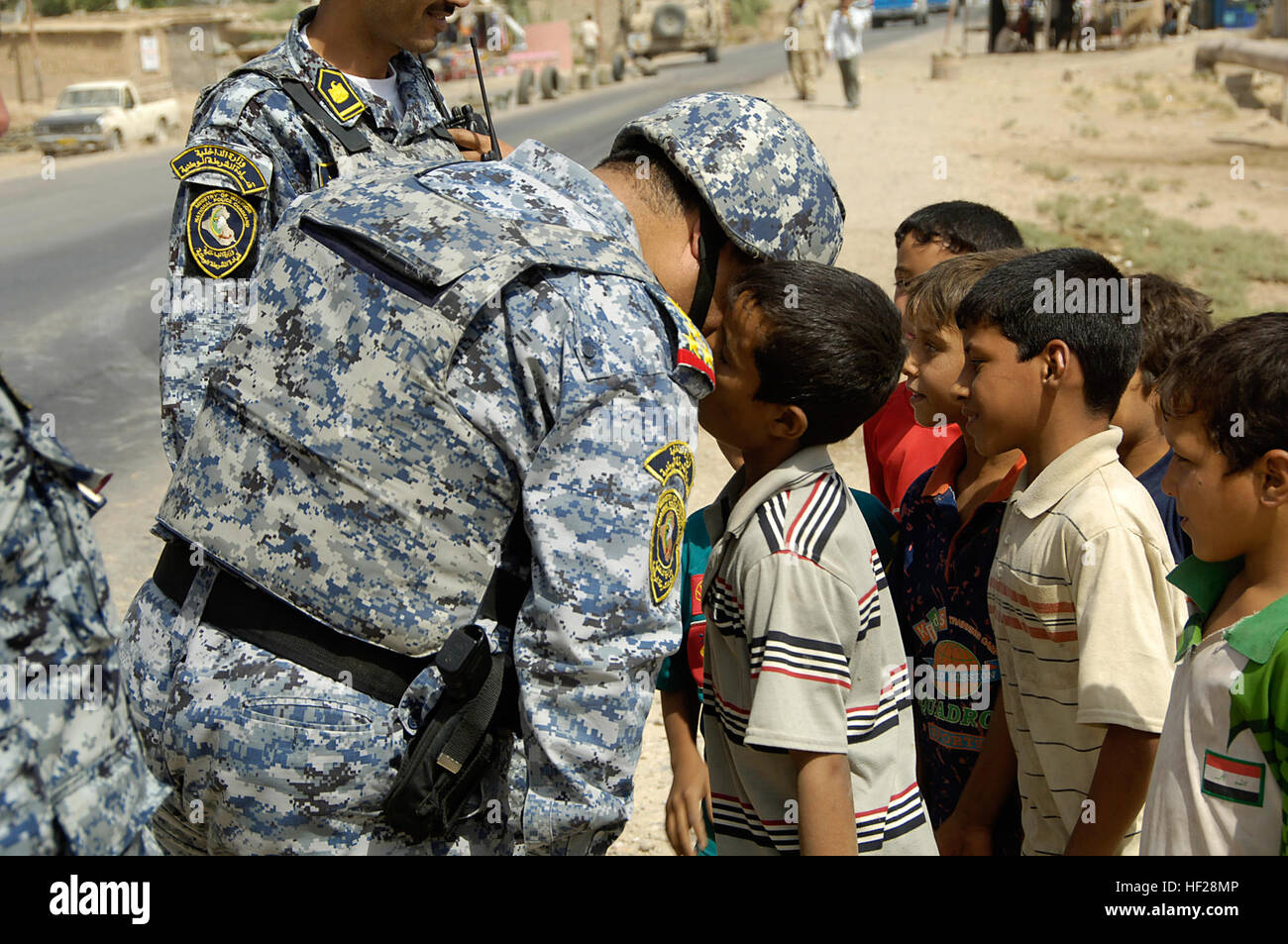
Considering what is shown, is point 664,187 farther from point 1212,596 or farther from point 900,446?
point 900,446

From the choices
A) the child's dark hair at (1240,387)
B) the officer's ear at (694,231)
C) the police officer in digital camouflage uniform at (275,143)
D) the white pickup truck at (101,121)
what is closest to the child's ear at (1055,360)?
the child's dark hair at (1240,387)

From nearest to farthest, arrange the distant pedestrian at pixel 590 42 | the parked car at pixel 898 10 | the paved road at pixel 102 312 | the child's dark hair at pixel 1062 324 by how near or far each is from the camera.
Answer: the child's dark hair at pixel 1062 324 → the paved road at pixel 102 312 → the distant pedestrian at pixel 590 42 → the parked car at pixel 898 10

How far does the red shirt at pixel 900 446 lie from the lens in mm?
2727

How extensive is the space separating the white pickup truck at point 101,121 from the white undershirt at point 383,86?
63.6ft

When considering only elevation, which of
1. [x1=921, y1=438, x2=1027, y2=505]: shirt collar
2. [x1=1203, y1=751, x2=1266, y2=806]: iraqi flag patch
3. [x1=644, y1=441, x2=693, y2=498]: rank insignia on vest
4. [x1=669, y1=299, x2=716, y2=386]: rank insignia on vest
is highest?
[x1=669, y1=299, x2=716, y2=386]: rank insignia on vest

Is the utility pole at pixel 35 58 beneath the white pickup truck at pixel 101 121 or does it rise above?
above

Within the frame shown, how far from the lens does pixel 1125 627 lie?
6.40 feet

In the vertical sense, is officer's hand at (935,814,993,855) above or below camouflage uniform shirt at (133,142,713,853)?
below

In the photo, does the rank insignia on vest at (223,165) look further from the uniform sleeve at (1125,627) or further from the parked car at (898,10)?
the parked car at (898,10)

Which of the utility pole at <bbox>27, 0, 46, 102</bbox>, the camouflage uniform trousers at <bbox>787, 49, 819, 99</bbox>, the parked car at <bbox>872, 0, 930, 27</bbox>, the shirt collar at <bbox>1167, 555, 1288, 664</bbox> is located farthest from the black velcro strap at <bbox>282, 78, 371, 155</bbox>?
the parked car at <bbox>872, 0, 930, 27</bbox>

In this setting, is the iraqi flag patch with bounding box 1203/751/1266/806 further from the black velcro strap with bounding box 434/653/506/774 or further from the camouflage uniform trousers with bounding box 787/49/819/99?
the camouflage uniform trousers with bounding box 787/49/819/99

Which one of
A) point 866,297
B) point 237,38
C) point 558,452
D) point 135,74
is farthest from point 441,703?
point 237,38

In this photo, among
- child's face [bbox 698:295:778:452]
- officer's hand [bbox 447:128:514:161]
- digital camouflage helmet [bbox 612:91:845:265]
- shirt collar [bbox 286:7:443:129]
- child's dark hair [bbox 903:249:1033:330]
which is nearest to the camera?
digital camouflage helmet [bbox 612:91:845:265]

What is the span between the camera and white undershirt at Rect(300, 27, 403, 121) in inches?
111
